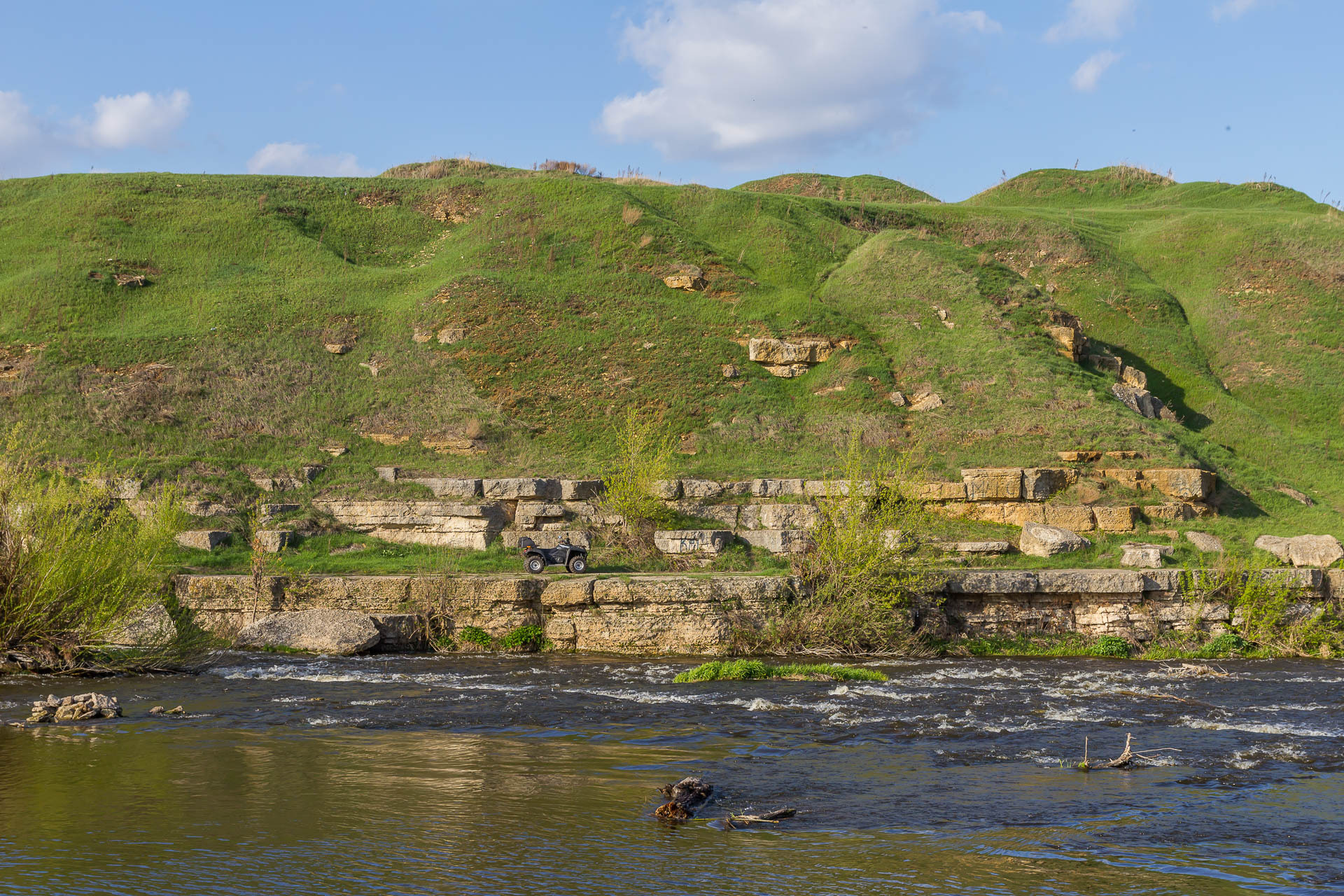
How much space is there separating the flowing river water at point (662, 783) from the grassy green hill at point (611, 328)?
1364 cm

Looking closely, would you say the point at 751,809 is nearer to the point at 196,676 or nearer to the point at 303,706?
the point at 303,706

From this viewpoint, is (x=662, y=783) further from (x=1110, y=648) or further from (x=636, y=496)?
(x=636, y=496)

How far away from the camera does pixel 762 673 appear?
15.6 meters

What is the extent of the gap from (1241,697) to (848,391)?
18.7m

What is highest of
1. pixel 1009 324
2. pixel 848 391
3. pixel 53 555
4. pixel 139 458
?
pixel 1009 324

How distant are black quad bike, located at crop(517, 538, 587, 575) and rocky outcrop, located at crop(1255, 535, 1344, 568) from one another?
50.6ft

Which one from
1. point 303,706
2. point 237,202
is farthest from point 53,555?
point 237,202

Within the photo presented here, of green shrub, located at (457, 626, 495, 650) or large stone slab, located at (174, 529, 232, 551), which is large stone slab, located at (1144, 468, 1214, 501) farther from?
large stone slab, located at (174, 529, 232, 551)

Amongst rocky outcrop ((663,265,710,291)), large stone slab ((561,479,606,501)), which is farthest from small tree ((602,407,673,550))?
rocky outcrop ((663,265,710,291))

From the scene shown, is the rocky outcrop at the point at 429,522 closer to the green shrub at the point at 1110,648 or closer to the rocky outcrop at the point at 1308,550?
the green shrub at the point at 1110,648

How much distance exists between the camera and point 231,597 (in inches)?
755

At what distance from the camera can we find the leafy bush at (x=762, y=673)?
50.2ft

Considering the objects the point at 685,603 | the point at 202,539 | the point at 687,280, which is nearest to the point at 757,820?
the point at 685,603

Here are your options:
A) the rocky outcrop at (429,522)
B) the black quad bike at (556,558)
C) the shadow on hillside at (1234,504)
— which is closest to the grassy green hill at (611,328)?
the shadow on hillside at (1234,504)
